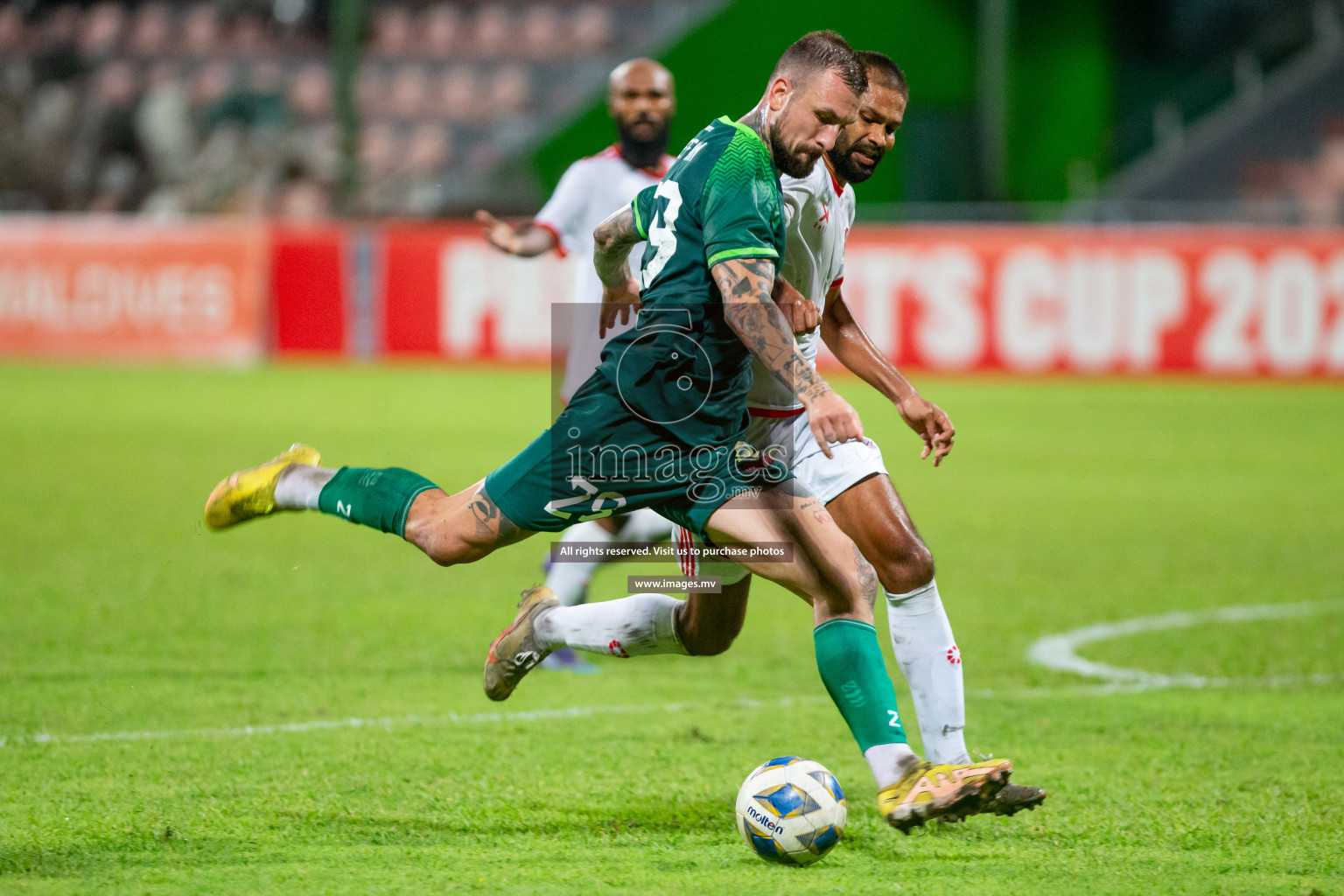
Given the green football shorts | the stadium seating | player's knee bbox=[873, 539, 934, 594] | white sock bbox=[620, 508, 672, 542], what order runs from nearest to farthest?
the green football shorts
player's knee bbox=[873, 539, 934, 594]
white sock bbox=[620, 508, 672, 542]
the stadium seating

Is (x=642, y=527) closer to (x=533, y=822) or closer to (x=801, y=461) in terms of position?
(x=801, y=461)

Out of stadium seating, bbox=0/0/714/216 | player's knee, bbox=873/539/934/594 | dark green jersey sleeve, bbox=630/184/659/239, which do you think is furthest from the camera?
stadium seating, bbox=0/0/714/216

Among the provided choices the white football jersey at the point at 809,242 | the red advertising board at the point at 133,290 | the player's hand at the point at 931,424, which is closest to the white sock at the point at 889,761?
the player's hand at the point at 931,424

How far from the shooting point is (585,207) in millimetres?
7098

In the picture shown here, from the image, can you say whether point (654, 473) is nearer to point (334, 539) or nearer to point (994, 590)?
point (994, 590)

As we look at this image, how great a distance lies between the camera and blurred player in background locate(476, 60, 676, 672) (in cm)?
681

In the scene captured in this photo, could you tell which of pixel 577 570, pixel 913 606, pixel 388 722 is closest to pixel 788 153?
pixel 913 606

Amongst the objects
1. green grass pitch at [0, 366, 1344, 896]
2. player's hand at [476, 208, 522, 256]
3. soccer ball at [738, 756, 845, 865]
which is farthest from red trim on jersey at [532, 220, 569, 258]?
soccer ball at [738, 756, 845, 865]

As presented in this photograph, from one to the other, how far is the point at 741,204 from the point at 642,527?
8.72ft

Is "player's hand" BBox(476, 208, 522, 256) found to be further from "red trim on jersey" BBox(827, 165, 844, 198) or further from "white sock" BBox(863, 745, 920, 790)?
"white sock" BBox(863, 745, 920, 790)

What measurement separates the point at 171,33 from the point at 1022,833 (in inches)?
1189

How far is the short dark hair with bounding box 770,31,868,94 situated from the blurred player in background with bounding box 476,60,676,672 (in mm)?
2592

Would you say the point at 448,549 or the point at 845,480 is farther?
the point at 845,480

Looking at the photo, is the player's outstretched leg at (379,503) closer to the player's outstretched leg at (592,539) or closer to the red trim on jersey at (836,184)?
the red trim on jersey at (836,184)
